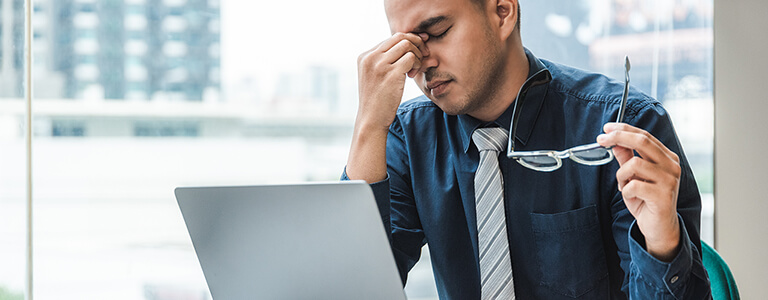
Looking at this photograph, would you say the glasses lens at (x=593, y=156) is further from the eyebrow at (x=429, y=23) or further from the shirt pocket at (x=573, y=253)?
the eyebrow at (x=429, y=23)

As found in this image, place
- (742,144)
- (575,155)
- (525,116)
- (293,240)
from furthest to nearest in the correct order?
(742,144)
(525,116)
(575,155)
(293,240)

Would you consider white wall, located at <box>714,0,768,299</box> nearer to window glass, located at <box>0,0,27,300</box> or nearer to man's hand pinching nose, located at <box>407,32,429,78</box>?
man's hand pinching nose, located at <box>407,32,429,78</box>

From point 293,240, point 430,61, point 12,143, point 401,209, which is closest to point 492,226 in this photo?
point 401,209

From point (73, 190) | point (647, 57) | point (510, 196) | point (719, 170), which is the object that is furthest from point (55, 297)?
point (719, 170)

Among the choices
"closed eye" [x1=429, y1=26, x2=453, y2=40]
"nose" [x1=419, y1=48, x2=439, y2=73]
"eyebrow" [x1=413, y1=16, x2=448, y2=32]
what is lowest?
"nose" [x1=419, y1=48, x2=439, y2=73]

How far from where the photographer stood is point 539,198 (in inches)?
50.2

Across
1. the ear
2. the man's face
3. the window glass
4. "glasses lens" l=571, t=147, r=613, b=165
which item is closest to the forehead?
the man's face

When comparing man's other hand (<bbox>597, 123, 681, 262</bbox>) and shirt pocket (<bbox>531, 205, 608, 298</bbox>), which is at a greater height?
man's other hand (<bbox>597, 123, 681, 262</bbox>)

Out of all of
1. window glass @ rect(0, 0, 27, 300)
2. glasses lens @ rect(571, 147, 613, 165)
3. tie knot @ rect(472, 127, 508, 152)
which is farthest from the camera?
window glass @ rect(0, 0, 27, 300)

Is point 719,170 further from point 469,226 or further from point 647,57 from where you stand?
point 469,226

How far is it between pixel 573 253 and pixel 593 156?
0.34 metres

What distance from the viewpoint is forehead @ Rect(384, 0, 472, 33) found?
1233 millimetres

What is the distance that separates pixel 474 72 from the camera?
1274 millimetres

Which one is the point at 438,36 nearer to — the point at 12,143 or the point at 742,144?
the point at 12,143
